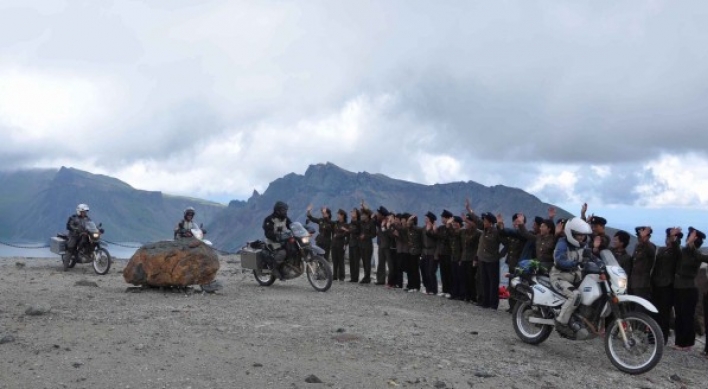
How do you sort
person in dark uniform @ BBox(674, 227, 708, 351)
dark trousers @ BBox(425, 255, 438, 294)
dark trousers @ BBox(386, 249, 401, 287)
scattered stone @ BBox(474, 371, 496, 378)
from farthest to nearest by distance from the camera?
dark trousers @ BBox(386, 249, 401, 287) < dark trousers @ BBox(425, 255, 438, 294) < person in dark uniform @ BBox(674, 227, 708, 351) < scattered stone @ BBox(474, 371, 496, 378)

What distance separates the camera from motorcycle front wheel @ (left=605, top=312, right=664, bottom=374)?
845 cm

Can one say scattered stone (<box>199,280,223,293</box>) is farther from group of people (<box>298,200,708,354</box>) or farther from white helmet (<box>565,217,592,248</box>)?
white helmet (<box>565,217,592,248</box>)

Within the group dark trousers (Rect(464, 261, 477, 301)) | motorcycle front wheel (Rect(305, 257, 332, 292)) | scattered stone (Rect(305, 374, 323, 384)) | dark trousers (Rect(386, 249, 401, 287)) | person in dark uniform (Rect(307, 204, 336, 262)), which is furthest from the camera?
person in dark uniform (Rect(307, 204, 336, 262))

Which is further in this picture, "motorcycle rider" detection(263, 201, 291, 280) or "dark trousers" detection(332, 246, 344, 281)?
"dark trousers" detection(332, 246, 344, 281)

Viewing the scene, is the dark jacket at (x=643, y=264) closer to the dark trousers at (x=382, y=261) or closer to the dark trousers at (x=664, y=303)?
the dark trousers at (x=664, y=303)

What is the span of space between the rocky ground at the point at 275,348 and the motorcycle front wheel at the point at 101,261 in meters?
5.18

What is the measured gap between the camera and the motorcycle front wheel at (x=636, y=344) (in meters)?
8.45

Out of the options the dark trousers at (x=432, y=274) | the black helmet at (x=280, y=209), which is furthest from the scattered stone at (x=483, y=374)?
the black helmet at (x=280, y=209)

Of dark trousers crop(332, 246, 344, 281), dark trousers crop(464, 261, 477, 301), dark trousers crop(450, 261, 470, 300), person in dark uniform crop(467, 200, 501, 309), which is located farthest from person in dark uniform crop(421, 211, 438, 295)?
dark trousers crop(332, 246, 344, 281)

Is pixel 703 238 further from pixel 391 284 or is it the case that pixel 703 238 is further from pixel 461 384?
pixel 391 284

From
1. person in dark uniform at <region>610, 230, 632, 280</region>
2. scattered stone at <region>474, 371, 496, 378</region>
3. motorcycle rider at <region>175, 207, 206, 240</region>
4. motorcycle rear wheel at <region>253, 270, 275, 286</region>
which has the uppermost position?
motorcycle rider at <region>175, 207, 206, 240</region>

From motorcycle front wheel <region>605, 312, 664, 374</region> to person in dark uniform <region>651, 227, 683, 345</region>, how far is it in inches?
131

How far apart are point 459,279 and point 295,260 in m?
4.33

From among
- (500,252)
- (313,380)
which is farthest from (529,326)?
(313,380)
